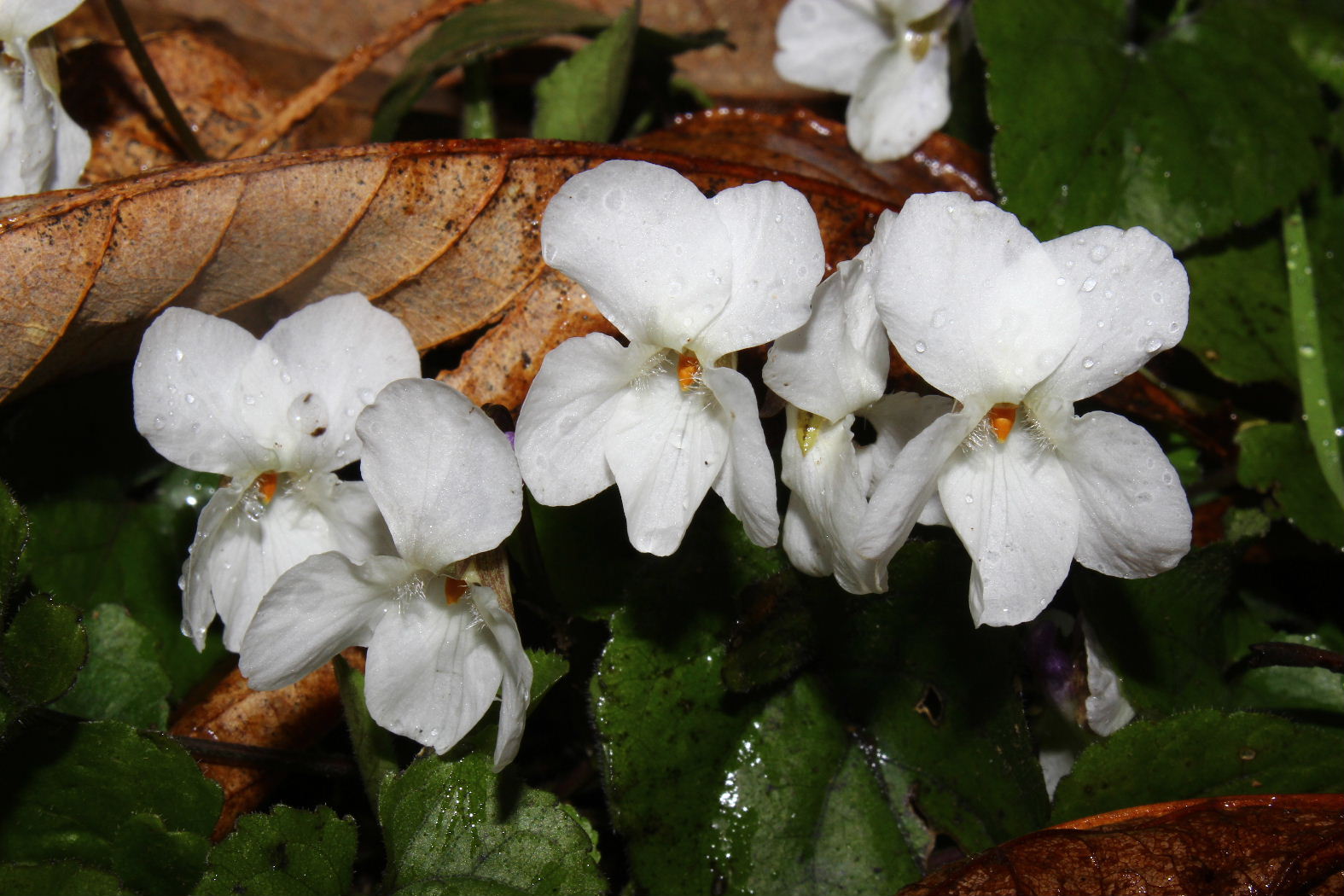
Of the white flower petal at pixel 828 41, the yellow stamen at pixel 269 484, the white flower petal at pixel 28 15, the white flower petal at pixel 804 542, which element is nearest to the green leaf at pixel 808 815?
the white flower petal at pixel 804 542

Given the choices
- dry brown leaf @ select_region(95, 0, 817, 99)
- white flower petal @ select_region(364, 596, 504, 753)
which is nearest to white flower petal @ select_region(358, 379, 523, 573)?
white flower petal @ select_region(364, 596, 504, 753)

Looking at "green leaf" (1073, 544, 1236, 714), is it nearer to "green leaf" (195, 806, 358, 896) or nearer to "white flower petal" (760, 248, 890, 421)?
"white flower petal" (760, 248, 890, 421)

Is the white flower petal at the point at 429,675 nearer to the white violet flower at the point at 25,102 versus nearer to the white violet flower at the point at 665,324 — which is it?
the white violet flower at the point at 665,324

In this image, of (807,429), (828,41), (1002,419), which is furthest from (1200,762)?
(828,41)

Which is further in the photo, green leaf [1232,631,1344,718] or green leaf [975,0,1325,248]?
green leaf [975,0,1325,248]

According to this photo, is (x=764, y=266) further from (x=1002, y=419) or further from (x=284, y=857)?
(x=284, y=857)

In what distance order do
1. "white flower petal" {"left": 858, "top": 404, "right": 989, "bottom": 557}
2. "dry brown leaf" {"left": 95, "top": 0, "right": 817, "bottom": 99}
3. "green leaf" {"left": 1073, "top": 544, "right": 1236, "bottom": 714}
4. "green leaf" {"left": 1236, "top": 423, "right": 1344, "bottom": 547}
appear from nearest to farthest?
1. "white flower petal" {"left": 858, "top": 404, "right": 989, "bottom": 557}
2. "green leaf" {"left": 1073, "top": 544, "right": 1236, "bottom": 714}
3. "green leaf" {"left": 1236, "top": 423, "right": 1344, "bottom": 547}
4. "dry brown leaf" {"left": 95, "top": 0, "right": 817, "bottom": 99}
